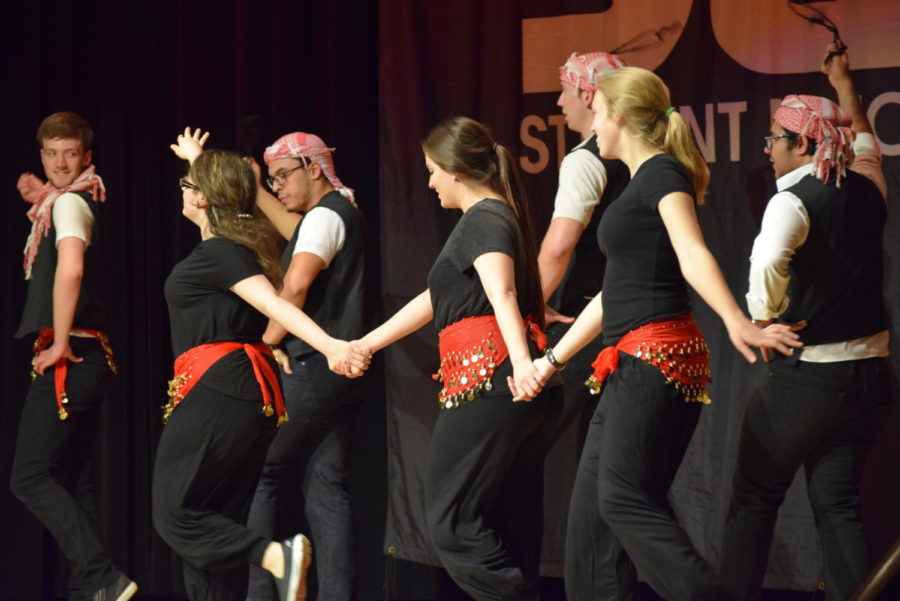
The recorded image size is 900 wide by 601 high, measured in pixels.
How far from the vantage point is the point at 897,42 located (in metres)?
4.14

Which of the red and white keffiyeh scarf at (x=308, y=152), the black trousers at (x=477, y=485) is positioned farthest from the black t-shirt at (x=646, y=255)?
the red and white keffiyeh scarf at (x=308, y=152)

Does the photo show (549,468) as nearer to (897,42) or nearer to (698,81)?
(698,81)

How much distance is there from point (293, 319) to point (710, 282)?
131 cm

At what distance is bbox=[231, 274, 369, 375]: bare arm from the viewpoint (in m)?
3.47

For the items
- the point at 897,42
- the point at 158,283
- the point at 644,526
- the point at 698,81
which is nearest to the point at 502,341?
the point at 644,526

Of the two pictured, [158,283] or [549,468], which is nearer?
[549,468]

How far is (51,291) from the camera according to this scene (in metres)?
4.37

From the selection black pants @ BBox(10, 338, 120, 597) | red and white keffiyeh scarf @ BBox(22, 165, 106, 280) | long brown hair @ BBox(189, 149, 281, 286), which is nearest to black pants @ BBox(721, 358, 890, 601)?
long brown hair @ BBox(189, 149, 281, 286)

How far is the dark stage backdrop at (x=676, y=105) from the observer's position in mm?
4176

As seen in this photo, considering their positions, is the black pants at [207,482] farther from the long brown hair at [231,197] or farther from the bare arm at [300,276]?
the bare arm at [300,276]

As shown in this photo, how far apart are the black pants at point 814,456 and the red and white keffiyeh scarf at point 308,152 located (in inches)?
65.9

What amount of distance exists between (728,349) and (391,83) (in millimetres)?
1688

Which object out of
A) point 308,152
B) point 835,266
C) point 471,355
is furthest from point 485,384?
point 308,152

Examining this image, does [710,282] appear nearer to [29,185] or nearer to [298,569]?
[298,569]
